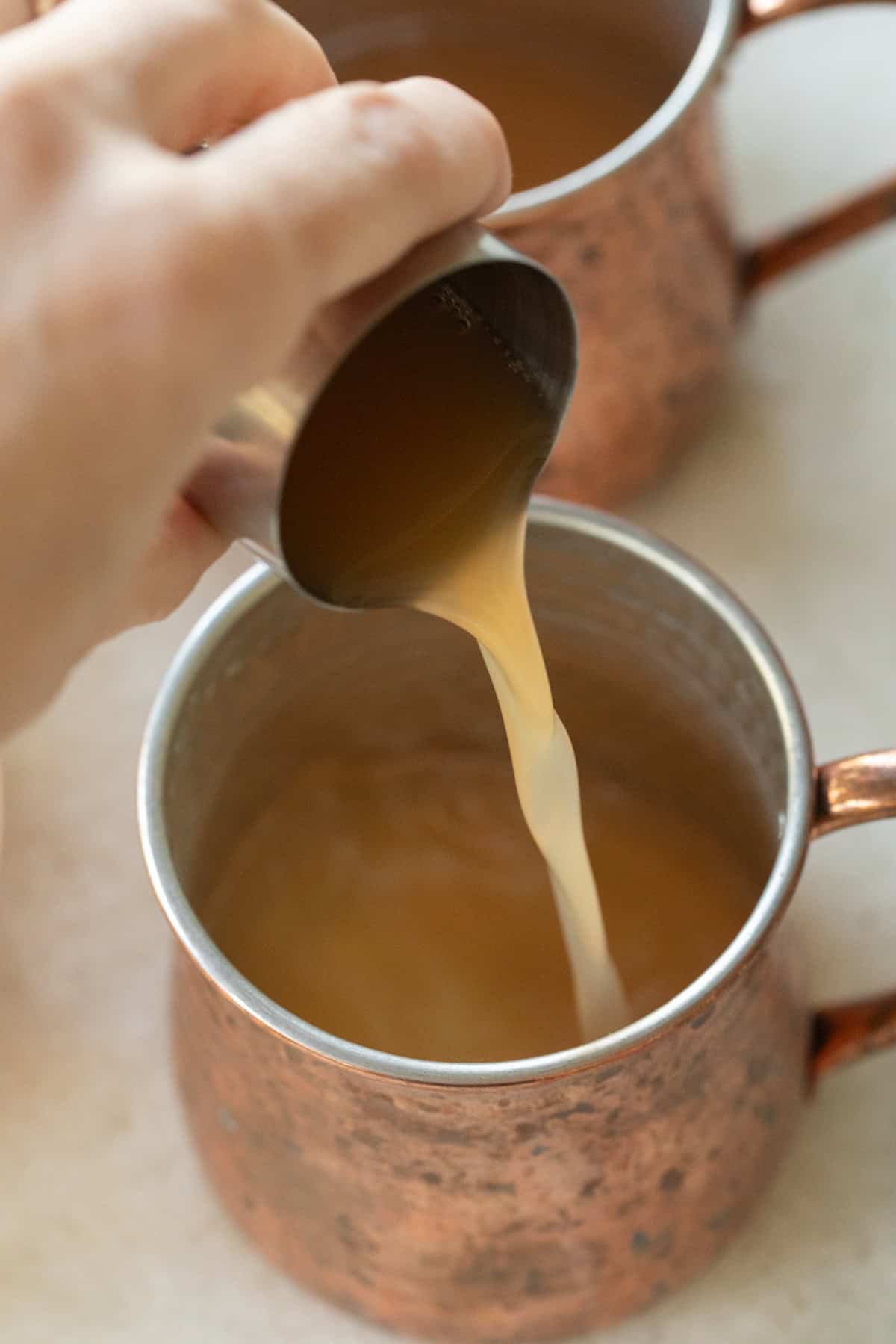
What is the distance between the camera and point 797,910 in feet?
2.08

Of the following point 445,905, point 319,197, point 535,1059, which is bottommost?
point 445,905

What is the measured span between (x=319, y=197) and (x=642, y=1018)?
301 mm

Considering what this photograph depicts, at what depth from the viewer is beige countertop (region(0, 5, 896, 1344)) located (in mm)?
626

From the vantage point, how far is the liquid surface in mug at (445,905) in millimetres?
660

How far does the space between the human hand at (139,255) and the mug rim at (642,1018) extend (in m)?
0.15

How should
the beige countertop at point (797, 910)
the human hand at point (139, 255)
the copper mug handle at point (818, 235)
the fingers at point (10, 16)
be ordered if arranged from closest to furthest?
the human hand at point (139, 255) → the fingers at point (10, 16) → the beige countertop at point (797, 910) → the copper mug handle at point (818, 235)

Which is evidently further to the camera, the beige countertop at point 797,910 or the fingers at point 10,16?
the beige countertop at point 797,910

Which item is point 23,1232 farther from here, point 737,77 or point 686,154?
point 737,77

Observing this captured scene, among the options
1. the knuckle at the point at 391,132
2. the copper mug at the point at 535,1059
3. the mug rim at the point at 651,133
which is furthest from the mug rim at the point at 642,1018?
the knuckle at the point at 391,132

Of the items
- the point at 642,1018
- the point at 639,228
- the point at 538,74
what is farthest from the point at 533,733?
the point at 538,74

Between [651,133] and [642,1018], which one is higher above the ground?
[651,133]

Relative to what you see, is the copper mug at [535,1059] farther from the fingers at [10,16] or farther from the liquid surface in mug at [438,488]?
the fingers at [10,16]

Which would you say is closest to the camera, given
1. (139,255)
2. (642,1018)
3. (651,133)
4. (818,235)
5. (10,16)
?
(139,255)

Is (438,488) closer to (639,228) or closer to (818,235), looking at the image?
(639,228)
